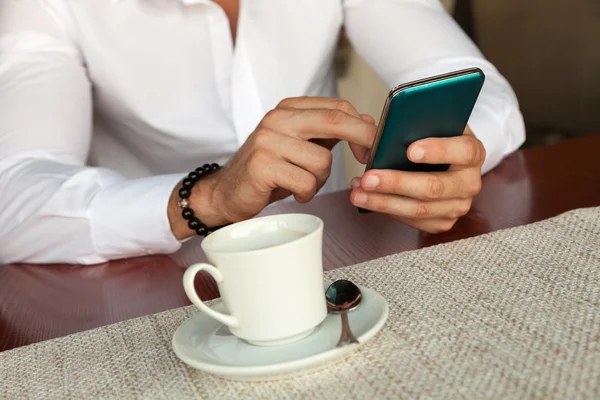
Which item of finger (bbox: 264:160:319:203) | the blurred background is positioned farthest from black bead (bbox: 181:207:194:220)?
the blurred background

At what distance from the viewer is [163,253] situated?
0.73 meters

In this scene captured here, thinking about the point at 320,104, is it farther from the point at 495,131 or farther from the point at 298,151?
the point at 495,131

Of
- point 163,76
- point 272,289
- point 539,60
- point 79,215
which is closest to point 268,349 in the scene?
point 272,289

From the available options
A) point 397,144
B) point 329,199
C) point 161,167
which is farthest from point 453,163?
point 161,167

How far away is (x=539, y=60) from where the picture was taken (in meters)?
2.10

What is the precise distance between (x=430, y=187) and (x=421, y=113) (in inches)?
4.6

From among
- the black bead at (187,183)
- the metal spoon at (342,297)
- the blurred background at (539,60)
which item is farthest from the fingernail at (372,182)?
the blurred background at (539,60)

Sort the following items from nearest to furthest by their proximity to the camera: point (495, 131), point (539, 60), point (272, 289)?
1. point (272, 289)
2. point (495, 131)
3. point (539, 60)

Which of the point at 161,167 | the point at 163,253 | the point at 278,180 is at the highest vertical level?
the point at 278,180

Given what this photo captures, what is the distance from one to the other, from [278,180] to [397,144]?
0.45 ft

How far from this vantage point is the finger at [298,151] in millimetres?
637

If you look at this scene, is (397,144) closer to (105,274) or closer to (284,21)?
(105,274)

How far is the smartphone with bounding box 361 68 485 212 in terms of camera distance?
1.65 ft

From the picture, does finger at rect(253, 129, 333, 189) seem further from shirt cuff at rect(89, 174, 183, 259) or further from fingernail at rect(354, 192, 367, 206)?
shirt cuff at rect(89, 174, 183, 259)
